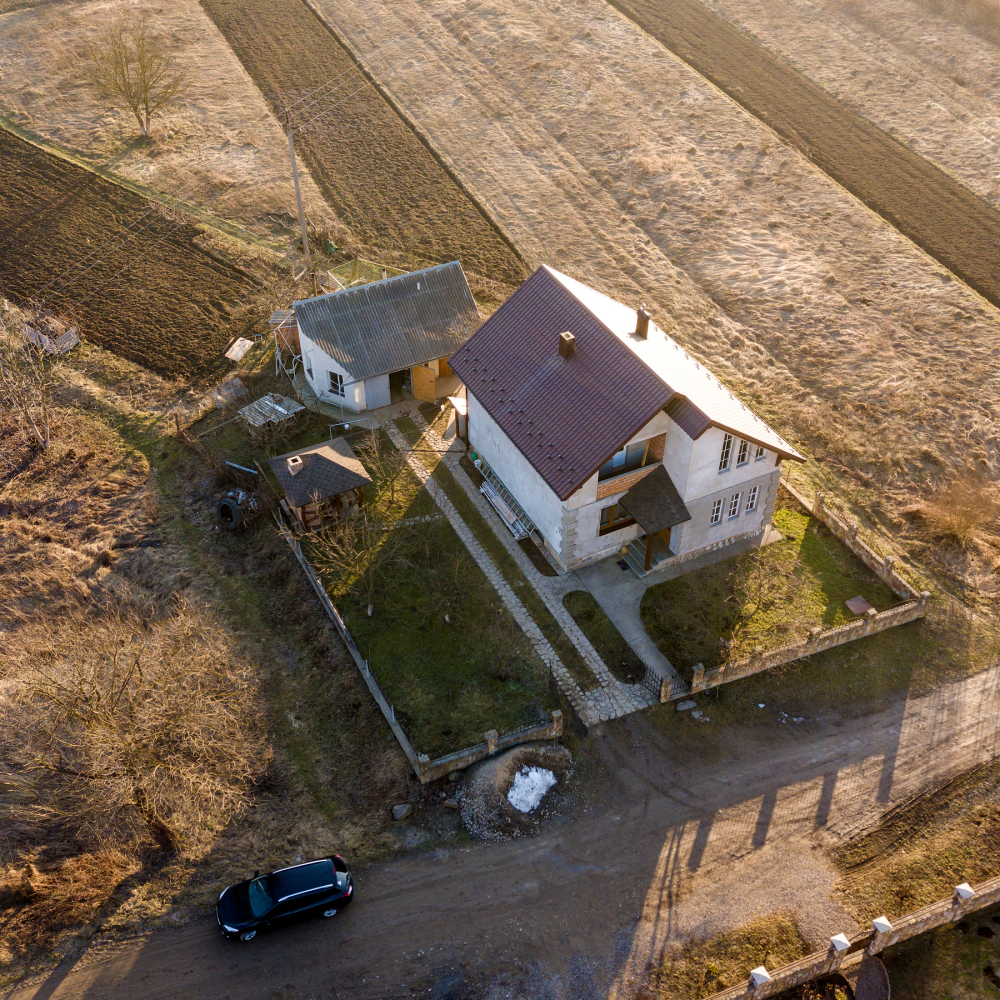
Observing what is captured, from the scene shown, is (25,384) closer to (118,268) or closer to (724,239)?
(118,268)

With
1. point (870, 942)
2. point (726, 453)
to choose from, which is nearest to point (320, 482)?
point (726, 453)

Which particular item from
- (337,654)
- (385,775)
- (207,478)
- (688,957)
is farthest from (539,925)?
(207,478)

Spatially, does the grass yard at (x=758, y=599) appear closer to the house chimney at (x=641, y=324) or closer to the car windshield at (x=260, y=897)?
the house chimney at (x=641, y=324)

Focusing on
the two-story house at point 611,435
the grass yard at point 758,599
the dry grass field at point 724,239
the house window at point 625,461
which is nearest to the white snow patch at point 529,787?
the grass yard at point 758,599

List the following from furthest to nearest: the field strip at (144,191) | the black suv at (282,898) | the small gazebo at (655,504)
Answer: the field strip at (144,191) < the small gazebo at (655,504) < the black suv at (282,898)

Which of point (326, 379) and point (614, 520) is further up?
point (326, 379)

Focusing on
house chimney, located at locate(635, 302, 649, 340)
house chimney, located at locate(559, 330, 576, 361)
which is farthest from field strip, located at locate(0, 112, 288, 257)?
house chimney, located at locate(635, 302, 649, 340)

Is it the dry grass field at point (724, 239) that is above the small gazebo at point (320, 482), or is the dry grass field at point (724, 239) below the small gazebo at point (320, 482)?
above
